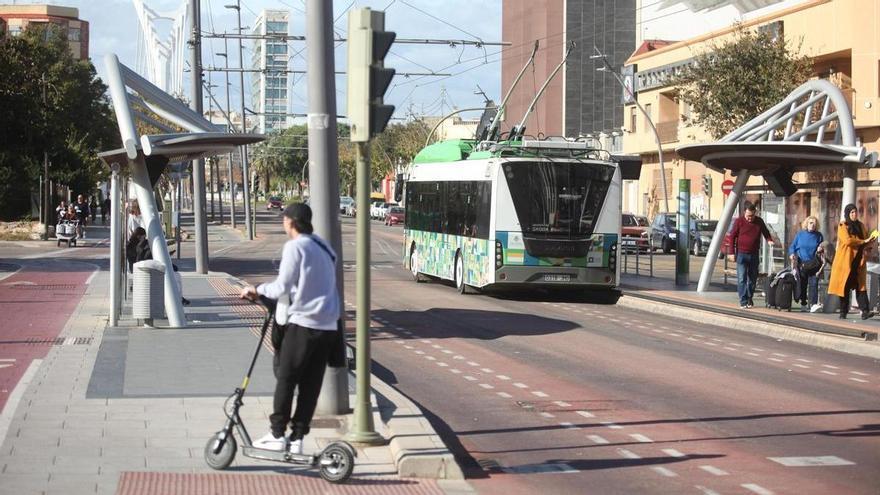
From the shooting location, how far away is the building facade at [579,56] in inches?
3487

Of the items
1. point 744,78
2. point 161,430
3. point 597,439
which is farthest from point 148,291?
point 744,78

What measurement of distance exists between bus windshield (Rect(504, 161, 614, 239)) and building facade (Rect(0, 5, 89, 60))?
115 meters

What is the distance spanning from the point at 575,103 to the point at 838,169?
225ft

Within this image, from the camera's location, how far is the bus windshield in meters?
25.2

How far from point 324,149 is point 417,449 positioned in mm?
2685

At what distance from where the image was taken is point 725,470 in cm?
921

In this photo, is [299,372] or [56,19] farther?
[56,19]

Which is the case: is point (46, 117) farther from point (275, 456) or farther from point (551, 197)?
point (275, 456)

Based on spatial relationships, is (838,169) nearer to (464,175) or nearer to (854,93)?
(464,175)

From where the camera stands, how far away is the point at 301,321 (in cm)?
859

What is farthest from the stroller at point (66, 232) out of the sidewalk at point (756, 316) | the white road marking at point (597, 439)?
the white road marking at point (597, 439)

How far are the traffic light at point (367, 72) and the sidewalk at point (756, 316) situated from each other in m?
10.3

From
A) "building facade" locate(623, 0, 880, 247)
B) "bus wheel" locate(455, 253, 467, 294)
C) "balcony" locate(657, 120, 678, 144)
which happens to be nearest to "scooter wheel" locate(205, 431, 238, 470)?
"building facade" locate(623, 0, 880, 247)

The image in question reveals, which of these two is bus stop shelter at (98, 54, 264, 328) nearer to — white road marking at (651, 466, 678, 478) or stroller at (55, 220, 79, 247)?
white road marking at (651, 466, 678, 478)
